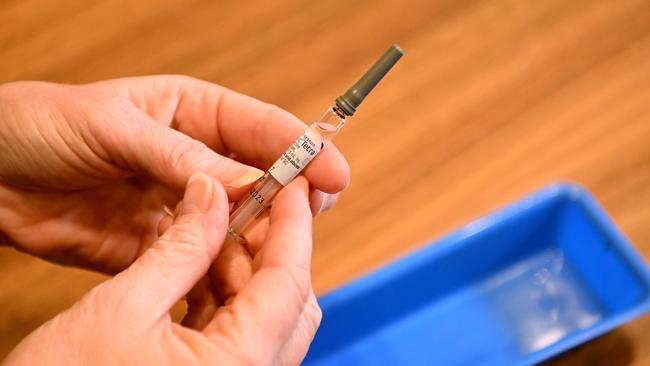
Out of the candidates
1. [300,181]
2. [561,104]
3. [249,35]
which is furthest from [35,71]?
[561,104]

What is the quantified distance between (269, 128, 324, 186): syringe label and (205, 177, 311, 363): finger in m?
0.04

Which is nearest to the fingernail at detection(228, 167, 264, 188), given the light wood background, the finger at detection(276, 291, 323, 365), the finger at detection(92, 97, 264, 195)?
the finger at detection(92, 97, 264, 195)

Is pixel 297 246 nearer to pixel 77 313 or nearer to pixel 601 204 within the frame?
pixel 77 313

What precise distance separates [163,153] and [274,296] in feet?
0.53

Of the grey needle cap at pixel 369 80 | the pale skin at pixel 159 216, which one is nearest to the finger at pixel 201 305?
the pale skin at pixel 159 216

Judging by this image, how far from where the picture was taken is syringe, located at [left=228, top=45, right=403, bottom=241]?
421mm

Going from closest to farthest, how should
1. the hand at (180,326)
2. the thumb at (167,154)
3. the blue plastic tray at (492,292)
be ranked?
the hand at (180,326), the thumb at (167,154), the blue plastic tray at (492,292)

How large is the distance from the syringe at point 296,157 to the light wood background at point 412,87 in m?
0.18

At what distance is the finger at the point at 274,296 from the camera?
1.24 ft

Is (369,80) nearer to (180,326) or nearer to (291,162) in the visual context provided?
(291,162)

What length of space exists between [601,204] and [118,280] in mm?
544

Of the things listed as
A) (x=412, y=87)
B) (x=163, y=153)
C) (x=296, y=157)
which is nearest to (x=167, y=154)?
(x=163, y=153)

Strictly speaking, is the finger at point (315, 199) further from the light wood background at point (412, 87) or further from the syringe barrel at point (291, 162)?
the light wood background at point (412, 87)

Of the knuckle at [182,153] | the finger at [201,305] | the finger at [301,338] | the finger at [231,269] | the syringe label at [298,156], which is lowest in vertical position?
the finger at [201,305]
